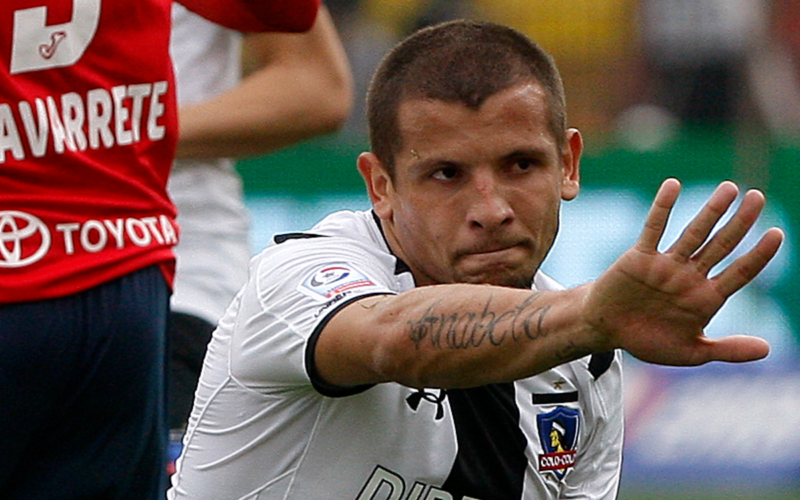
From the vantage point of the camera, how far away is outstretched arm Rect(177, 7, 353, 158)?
4410mm

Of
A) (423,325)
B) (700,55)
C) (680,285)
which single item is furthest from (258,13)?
(700,55)

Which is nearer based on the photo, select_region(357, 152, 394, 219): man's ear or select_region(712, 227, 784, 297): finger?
select_region(712, 227, 784, 297): finger

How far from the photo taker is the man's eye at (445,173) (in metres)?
2.96

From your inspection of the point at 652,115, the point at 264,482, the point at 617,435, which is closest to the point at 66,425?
the point at 264,482

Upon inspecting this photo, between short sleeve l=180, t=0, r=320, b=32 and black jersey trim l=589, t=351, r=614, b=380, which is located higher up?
short sleeve l=180, t=0, r=320, b=32

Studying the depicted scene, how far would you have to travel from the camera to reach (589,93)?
10.9m

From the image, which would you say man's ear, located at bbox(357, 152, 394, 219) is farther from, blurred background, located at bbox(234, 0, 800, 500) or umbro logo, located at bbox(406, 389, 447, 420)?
blurred background, located at bbox(234, 0, 800, 500)

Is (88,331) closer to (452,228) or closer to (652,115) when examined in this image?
(452,228)

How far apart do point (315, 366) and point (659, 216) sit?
75 cm

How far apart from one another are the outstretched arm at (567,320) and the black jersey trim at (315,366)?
15mm

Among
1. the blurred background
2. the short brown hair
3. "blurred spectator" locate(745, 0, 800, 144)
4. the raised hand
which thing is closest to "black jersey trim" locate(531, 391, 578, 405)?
the short brown hair

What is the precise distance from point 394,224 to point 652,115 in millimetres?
7632

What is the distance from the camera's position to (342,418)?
10.1 feet

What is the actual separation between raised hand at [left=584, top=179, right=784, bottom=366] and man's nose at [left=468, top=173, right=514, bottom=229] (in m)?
0.56
